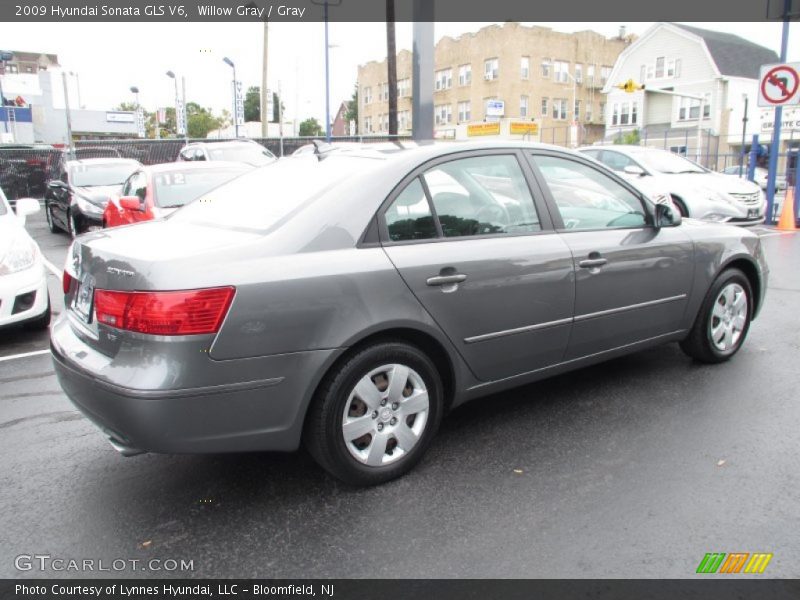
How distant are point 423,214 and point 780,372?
2972mm

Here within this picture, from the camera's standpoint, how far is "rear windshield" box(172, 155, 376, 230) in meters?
3.23

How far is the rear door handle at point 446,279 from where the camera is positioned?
318 cm

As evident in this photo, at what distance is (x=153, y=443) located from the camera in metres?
→ 2.66

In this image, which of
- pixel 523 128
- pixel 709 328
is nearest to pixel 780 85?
pixel 709 328

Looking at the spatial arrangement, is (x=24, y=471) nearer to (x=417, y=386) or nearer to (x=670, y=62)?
(x=417, y=386)

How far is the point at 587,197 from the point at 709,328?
1.38 metres

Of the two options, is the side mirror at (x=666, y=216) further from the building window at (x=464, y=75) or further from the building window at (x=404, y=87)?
the building window at (x=404, y=87)

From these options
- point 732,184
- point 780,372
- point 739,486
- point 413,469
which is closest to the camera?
point 739,486

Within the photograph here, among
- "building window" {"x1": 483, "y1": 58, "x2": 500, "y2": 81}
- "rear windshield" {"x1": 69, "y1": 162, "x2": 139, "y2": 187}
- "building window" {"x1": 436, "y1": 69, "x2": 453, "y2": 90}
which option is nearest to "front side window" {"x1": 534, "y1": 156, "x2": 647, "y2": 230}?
"rear windshield" {"x1": 69, "y1": 162, "x2": 139, "y2": 187}

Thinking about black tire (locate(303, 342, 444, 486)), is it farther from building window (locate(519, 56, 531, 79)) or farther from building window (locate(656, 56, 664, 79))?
building window (locate(519, 56, 531, 79))

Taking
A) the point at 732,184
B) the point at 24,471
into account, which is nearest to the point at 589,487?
the point at 24,471

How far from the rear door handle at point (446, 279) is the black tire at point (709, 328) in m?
2.17

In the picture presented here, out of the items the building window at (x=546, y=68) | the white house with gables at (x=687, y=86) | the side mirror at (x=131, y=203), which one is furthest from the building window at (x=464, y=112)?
the side mirror at (x=131, y=203)

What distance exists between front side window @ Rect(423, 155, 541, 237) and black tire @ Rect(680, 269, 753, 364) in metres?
1.65
